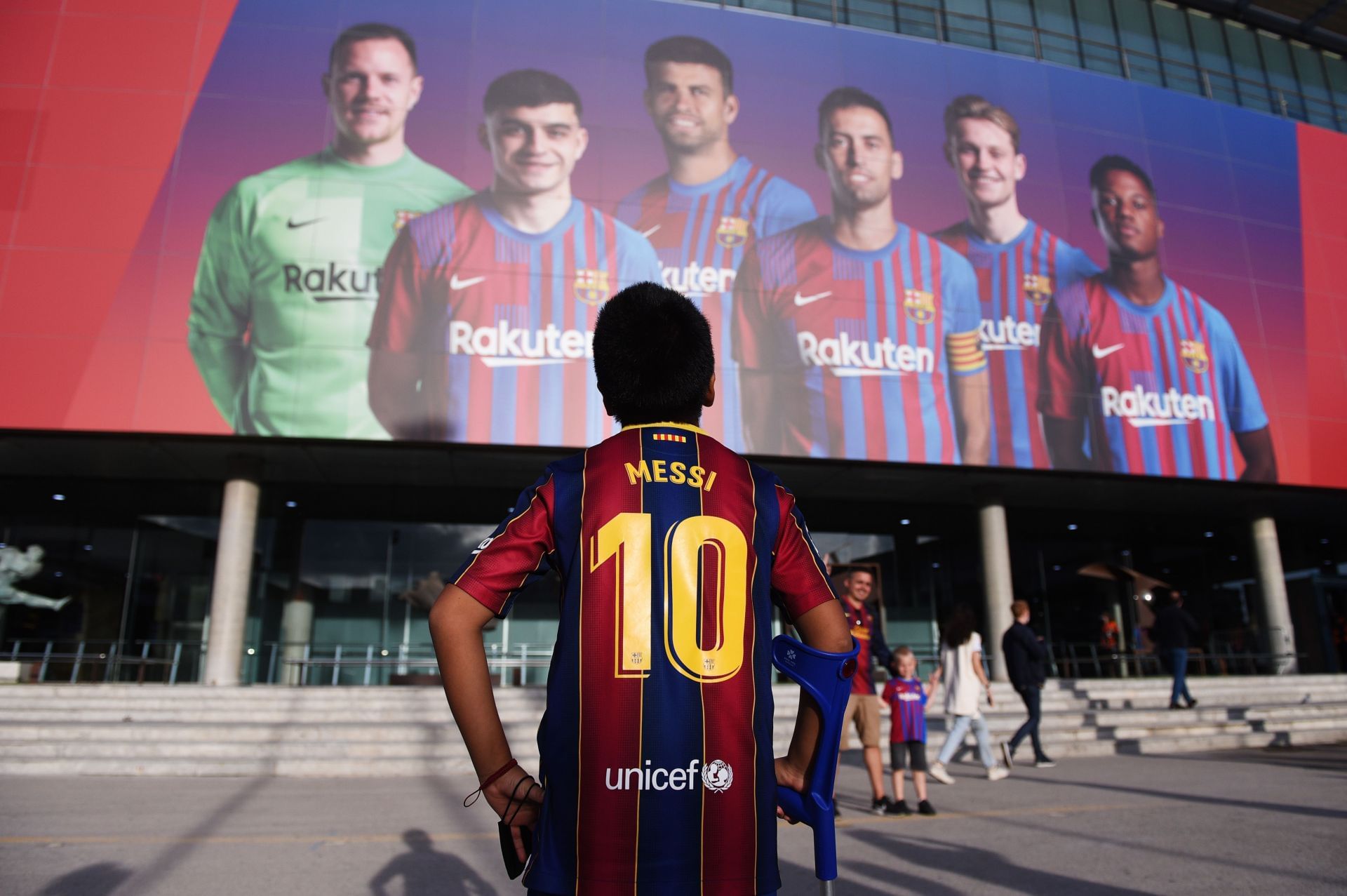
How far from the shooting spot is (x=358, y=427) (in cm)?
1755

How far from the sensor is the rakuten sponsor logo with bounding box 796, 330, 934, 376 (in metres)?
19.6

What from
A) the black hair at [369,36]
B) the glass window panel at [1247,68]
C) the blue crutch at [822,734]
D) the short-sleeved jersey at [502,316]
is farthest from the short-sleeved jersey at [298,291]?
the glass window panel at [1247,68]

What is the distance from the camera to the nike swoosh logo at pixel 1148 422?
2102 cm

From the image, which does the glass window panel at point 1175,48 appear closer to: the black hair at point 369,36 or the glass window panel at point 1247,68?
the glass window panel at point 1247,68

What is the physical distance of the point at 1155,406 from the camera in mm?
21328

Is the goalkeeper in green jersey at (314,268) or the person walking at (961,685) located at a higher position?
the goalkeeper in green jersey at (314,268)

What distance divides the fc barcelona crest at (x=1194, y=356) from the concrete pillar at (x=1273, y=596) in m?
4.90

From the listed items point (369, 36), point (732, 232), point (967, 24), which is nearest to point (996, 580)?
point (732, 232)

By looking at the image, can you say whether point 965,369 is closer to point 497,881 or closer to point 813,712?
point 497,881

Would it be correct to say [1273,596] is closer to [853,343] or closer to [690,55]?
[853,343]

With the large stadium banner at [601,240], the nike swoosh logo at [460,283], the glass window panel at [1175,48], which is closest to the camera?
the large stadium banner at [601,240]

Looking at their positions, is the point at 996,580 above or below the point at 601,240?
below

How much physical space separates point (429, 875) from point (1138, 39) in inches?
1185

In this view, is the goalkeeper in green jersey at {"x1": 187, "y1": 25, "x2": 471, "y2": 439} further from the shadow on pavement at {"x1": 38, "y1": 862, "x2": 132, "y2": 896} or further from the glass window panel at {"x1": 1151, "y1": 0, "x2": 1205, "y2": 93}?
the glass window panel at {"x1": 1151, "y1": 0, "x2": 1205, "y2": 93}
